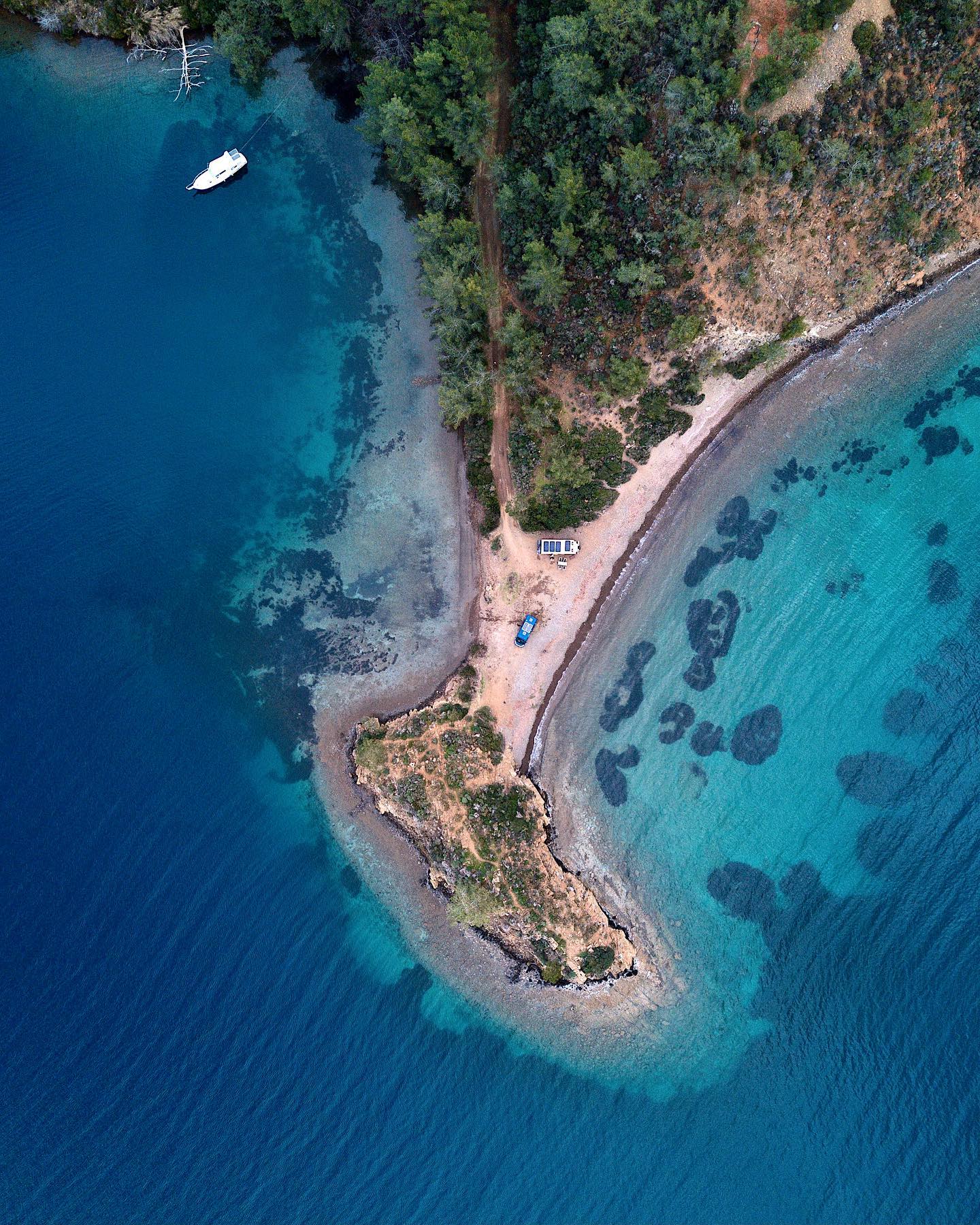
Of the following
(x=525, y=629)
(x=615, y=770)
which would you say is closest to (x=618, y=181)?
(x=525, y=629)

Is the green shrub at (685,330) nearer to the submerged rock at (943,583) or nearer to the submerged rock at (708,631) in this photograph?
the submerged rock at (708,631)

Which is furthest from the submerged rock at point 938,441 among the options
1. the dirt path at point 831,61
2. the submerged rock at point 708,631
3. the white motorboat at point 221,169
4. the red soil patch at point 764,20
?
the white motorboat at point 221,169

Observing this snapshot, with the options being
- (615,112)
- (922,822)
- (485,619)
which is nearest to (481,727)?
(485,619)

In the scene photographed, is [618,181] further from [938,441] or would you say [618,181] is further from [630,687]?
[630,687]

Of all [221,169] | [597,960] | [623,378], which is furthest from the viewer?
[597,960]

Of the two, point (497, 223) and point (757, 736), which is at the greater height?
point (497, 223)

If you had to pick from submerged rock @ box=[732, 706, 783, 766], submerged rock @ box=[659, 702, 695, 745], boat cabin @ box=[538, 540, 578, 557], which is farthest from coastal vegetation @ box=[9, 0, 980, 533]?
submerged rock @ box=[732, 706, 783, 766]
